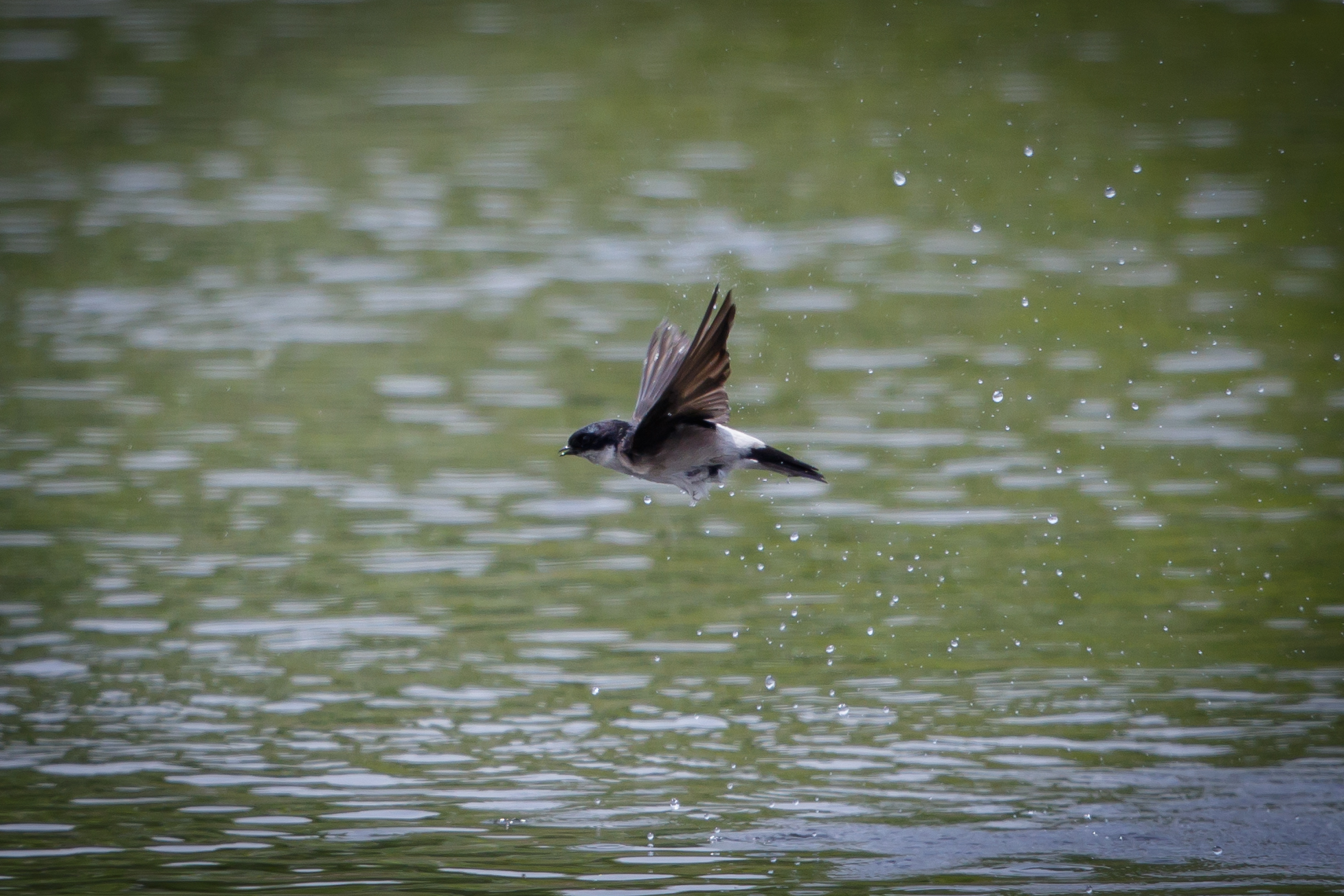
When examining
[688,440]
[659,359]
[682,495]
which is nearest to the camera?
[688,440]

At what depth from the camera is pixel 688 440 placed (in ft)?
24.5

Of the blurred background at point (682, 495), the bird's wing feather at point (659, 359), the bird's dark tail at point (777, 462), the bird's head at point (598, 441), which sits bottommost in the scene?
the blurred background at point (682, 495)

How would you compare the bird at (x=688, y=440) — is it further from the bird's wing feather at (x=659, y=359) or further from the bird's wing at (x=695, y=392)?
the bird's wing feather at (x=659, y=359)

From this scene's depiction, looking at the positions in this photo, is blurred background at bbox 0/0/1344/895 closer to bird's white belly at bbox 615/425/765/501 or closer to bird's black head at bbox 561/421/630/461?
bird's white belly at bbox 615/425/765/501

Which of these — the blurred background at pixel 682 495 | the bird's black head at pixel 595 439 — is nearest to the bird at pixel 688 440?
the bird's black head at pixel 595 439

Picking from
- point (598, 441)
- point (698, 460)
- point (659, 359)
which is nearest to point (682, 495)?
point (659, 359)

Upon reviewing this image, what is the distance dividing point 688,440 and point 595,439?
353 mm

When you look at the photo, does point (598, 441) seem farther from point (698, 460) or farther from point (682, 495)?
point (682, 495)

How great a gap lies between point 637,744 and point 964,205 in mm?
14487

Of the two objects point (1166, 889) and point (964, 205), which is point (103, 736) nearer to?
point (1166, 889)

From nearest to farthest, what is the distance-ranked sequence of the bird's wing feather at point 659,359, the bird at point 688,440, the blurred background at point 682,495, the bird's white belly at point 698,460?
1. the bird at point 688,440
2. the bird's white belly at point 698,460
3. the bird's wing feather at point 659,359
4. the blurred background at point 682,495

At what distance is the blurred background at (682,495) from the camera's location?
8.98m

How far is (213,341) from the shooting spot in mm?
18734

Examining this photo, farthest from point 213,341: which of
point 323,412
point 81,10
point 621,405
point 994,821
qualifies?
point 81,10
